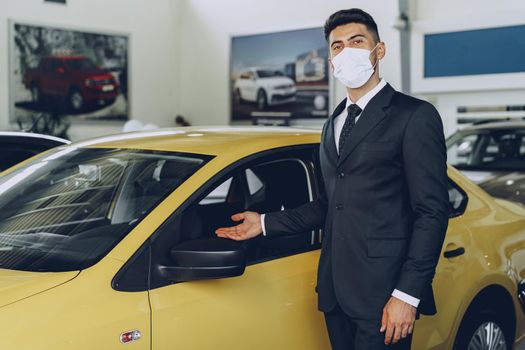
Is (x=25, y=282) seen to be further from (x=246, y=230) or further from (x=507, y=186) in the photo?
(x=507, y=186)

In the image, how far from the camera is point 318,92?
13.1 meters

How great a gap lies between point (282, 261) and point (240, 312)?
0.94 feet

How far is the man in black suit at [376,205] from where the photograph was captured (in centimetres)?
222

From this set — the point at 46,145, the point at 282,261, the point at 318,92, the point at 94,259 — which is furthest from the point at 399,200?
the point at 318,92

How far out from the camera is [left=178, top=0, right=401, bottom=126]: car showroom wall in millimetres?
A: 13359

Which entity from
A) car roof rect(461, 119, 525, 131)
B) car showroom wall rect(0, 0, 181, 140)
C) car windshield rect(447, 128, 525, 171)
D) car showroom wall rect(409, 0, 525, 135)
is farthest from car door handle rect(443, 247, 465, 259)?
car showroom wall rect(0, 0, 181, 140)

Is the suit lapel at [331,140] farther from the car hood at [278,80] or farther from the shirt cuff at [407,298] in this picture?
the car hood at [278,80]

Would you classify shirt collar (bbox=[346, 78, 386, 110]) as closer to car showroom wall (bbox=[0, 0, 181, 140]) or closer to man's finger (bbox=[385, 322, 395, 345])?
man's finger (bbox=[385, 322, 395, 345])

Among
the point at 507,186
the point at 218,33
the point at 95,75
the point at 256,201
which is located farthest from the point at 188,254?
the point at 218,33

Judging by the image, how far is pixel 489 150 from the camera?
7633 millimetres

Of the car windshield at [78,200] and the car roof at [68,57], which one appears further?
the car roof at [68,57]

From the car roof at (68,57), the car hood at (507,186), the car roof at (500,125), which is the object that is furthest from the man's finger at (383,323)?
the car roof at (68,57)

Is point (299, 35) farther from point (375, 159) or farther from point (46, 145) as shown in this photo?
point (375, 159)

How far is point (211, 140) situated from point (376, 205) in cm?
77
